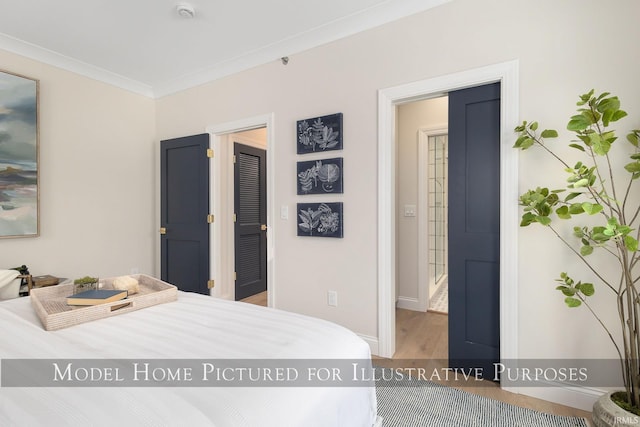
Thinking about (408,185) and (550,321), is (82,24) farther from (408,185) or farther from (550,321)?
(550,321)

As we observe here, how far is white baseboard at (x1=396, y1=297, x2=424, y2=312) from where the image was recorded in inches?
147

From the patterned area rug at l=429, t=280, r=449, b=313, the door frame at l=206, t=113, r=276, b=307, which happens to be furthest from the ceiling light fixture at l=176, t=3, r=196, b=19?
the patterned area rug at l=429, t=280, r=449, b=313

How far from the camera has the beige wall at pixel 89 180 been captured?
3096mm

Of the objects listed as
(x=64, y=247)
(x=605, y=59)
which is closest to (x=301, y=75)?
(x=605, y=59)

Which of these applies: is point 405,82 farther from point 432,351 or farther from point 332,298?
point 432,351

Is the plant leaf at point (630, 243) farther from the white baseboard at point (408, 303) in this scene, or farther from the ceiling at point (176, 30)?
the white baseboard at point (408, 303)

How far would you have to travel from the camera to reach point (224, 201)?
3697 millimetres

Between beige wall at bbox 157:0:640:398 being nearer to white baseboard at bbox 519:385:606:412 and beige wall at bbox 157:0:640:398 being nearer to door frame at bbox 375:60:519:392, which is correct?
door frame at bbox 375:60:519:392

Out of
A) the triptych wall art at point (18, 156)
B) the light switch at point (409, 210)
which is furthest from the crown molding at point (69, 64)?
the light switch at point (409, 210)

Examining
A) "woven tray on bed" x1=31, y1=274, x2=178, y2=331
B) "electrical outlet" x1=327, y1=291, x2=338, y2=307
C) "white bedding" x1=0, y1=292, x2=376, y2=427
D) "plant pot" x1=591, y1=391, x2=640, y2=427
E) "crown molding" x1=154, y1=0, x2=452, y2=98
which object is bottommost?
"plant pot" x1=591, y1=391, x2=640, y2=427

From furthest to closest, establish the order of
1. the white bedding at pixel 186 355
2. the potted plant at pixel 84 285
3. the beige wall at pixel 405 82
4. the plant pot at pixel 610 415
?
1. the beige wall at pixel 405 82
2. the potted plant at pixel 84 285
3. the plant pot at pixel 610 415
4. the white bedding at pixel 186 355

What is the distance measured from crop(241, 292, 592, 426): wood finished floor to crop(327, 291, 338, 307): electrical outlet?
534 millimetres

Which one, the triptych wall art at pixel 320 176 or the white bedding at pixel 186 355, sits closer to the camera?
the white bedding at pixel 186 355

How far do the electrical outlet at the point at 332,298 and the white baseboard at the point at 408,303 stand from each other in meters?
1.43
